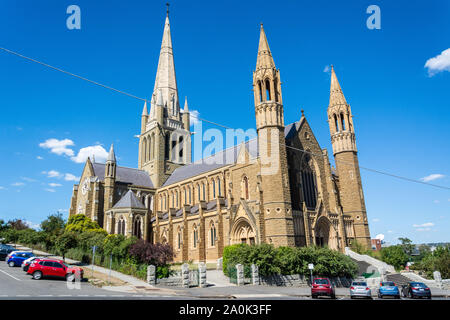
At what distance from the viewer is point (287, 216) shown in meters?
32.7

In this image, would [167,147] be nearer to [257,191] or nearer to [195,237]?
[195,237]

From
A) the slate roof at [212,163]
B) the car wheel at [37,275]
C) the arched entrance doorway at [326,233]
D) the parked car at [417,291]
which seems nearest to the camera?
the parked car at [417,291]

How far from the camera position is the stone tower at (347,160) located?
41531mm

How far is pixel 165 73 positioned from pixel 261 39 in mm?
32889

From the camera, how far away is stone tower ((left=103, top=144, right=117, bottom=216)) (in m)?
52.8

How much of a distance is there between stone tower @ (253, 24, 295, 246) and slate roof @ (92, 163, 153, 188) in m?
30.9

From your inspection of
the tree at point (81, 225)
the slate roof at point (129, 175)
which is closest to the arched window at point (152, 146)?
the slate roof at point (129, 175)

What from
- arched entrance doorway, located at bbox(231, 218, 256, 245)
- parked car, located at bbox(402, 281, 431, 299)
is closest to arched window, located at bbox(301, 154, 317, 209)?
arched entrance doorway, located at bbox(231, 218, 256, 245)

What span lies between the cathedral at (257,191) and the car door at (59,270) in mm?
17289

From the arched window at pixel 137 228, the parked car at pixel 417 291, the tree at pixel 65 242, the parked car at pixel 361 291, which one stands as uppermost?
the arched window at pixel 137 228

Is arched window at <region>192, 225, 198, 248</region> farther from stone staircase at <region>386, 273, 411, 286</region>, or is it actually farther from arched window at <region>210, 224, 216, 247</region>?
stone staircase at <region>386, 273, 411, 286</region>

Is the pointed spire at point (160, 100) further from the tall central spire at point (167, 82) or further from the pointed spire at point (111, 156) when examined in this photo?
the pointed spire at point (111, 156)

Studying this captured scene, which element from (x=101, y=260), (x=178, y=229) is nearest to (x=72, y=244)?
(x=101, y=260)

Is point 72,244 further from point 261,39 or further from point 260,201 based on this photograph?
point 261,39
